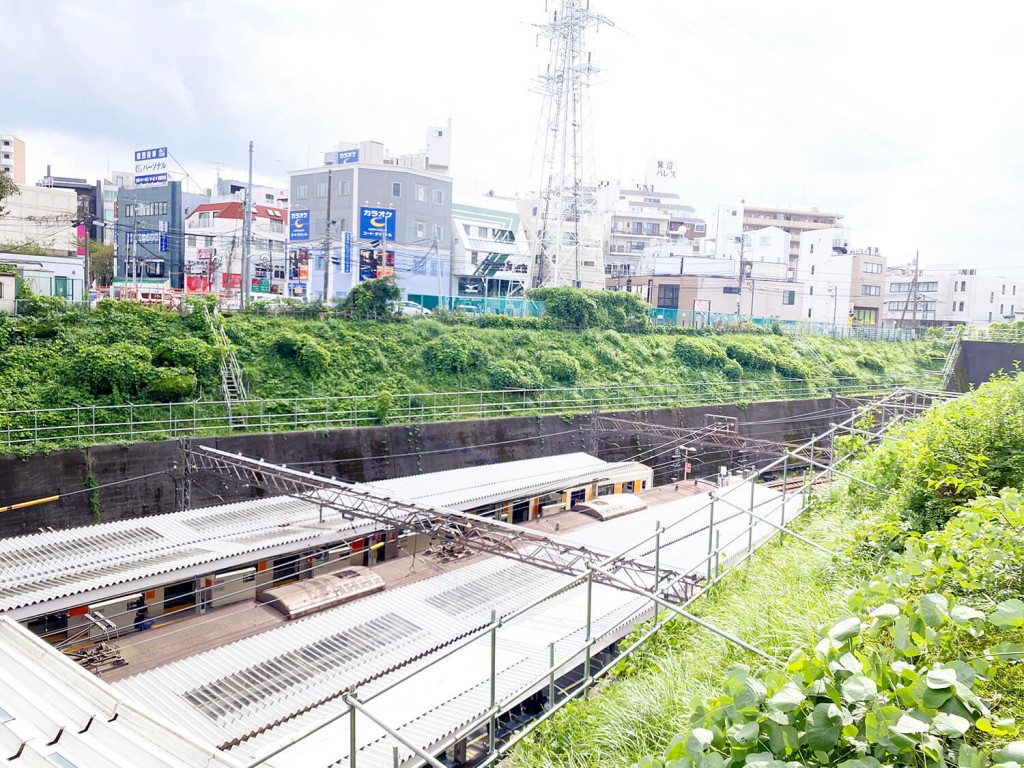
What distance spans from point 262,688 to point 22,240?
3424cm

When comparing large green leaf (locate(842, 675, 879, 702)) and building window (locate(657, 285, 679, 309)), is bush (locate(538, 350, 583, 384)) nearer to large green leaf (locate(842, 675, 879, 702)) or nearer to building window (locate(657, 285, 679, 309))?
building window (locate(657, 285, 679, 309))

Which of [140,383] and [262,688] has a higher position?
[140,383]

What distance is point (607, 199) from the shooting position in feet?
222

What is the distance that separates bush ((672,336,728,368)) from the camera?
33.8 meters

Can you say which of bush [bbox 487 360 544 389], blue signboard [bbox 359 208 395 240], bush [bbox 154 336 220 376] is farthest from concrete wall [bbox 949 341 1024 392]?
blue signboard [bbox 359 208 395 240]

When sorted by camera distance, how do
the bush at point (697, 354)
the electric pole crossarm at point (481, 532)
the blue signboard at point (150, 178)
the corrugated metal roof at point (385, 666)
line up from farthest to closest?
the blue signboard at point (150, 178) → the bush at point (697, 354) → the electric pole crossarm at point (481, 532) → the corrugated metal roof at point (385, 666)

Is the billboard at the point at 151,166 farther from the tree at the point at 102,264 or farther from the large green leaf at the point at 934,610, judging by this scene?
the large green leaf at the point at 934,610

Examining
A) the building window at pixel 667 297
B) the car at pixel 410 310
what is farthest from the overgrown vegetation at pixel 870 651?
the building window at pixel 667 297

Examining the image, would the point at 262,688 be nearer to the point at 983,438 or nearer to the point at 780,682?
the point at 780,682

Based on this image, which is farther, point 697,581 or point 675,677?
point 697,581

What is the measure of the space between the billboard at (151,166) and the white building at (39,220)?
13890 millimetres

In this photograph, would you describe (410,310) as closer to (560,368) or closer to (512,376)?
(512,376)

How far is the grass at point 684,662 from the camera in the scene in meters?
4.37

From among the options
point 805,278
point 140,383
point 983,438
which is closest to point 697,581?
point 983,438
